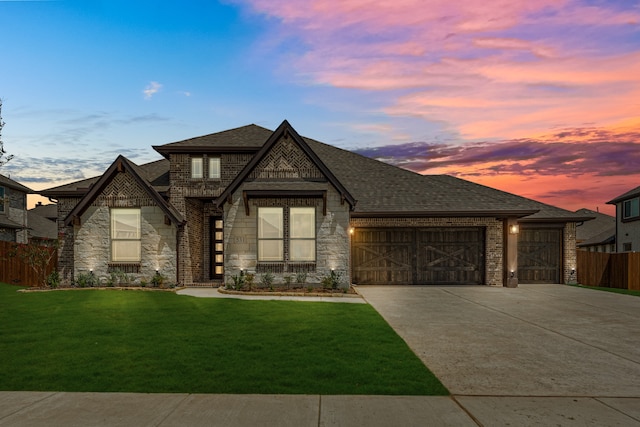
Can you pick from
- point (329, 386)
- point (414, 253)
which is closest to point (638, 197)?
point (414, 253)

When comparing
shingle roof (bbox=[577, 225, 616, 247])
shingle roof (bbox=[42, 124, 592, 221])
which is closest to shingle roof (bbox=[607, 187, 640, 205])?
shingle roof (bbox=[577, 225, 616, 247])

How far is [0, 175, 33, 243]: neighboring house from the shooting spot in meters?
44.4

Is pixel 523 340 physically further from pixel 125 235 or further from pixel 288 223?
pixel 125 235

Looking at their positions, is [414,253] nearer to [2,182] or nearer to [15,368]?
[15,368]

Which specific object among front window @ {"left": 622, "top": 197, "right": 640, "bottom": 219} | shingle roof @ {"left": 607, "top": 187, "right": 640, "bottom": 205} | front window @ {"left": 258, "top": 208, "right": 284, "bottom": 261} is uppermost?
shingle roof @ {"left": 607, "top": 187, "right": 640, "bottom": 205}

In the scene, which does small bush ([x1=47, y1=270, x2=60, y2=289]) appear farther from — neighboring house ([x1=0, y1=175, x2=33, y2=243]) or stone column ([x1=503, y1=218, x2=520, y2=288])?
neighboring house ([x1=0, y1=175, x2=33, y2=243])

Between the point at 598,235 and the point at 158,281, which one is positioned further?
the point at 598,235

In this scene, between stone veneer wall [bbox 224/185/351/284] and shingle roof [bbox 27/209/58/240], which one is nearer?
stone veneer wall [bbox 224/185/351/284]

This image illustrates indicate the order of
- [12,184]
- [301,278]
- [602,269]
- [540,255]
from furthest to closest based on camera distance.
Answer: [12,184] < [602,269] < [540,255] < [301,278]

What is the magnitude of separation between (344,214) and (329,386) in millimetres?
13573

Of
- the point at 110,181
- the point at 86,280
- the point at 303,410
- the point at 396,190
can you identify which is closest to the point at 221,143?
the point at 110,181

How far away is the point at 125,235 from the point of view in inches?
807

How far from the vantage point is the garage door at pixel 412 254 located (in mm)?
22688

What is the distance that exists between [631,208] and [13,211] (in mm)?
55608
